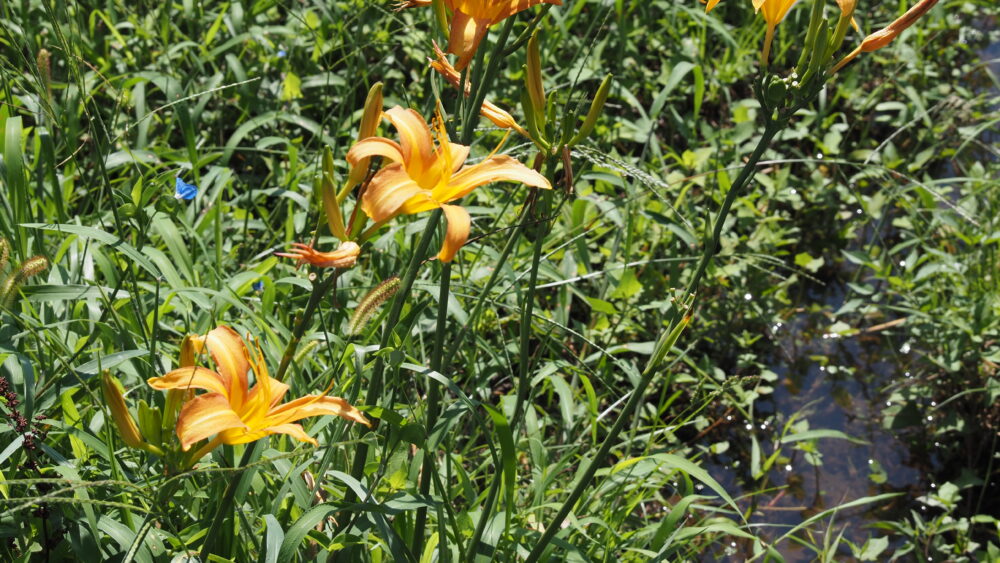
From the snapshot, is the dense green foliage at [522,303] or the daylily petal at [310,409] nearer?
the daylily petal at [310,409]

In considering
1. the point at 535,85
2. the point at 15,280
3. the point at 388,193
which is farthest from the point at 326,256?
the point at 15,280

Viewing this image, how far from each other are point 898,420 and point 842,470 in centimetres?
24

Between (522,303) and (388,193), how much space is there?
713mm

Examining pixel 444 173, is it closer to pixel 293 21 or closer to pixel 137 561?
pixel 137 561

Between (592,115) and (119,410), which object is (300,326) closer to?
(119,410)

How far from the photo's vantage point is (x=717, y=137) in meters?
3.10

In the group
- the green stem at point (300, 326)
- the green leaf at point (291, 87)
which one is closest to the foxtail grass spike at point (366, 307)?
the green stem at point (300, 326)

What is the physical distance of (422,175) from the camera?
1107 mm

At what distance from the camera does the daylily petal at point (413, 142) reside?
3.58ft

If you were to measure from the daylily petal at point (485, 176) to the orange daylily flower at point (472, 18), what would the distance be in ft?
0.45

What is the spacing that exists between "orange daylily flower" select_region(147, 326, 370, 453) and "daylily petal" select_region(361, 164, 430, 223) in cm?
21

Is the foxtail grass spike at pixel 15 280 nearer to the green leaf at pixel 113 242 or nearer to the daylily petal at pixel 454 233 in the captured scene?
the green leaf at pixel 113 242

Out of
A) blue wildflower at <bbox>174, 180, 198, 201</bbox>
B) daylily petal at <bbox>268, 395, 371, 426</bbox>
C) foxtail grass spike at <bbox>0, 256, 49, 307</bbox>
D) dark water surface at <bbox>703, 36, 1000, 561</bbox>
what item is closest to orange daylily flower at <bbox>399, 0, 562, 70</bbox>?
daylily petal at <bbox>268, 395, 371, 426</bbox>

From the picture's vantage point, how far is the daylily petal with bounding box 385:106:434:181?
1.09m
